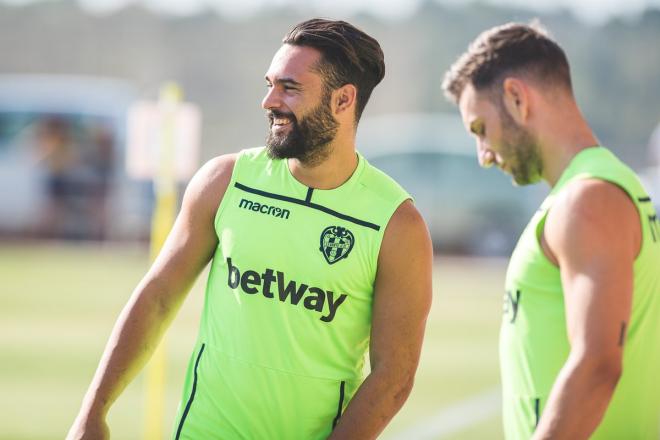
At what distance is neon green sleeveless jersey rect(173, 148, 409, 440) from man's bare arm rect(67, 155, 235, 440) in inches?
2.9

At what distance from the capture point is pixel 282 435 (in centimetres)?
388

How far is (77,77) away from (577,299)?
40.8 m

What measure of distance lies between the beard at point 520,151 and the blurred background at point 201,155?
1.54m

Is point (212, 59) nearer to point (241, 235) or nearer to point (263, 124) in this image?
point (263, 124)

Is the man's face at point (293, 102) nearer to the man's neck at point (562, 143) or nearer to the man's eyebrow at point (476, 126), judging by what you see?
the man's eyebrow at point (476, 126)

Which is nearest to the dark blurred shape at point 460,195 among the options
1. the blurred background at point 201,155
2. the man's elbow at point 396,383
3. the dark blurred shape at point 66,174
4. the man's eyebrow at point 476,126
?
the blurred background at point 201,155

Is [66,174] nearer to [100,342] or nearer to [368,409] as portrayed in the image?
[100,342]

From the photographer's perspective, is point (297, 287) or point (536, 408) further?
point (297, 287)

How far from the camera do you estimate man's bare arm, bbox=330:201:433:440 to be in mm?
3799

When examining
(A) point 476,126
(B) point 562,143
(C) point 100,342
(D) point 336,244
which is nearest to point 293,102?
(D) point 336,244

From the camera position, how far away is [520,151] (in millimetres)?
3799

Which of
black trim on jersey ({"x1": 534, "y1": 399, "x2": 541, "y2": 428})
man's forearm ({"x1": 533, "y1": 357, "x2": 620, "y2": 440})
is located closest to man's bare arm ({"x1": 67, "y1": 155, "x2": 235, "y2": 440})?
black trim on jersey ({"x1": 534, "y1": 399, "x2": 541, "y2": 428})

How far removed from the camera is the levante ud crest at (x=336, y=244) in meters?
3.89

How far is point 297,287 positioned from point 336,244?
0.20 m
